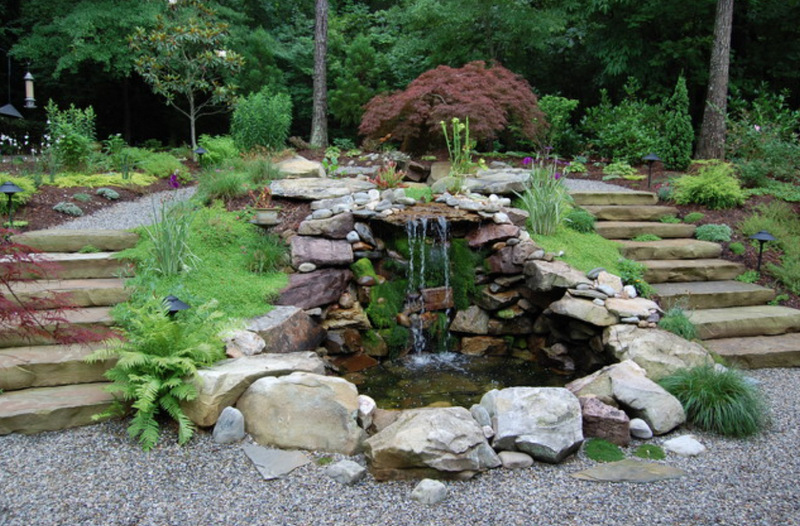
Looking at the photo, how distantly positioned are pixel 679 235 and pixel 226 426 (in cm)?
586

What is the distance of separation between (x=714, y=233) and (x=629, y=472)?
4.65m

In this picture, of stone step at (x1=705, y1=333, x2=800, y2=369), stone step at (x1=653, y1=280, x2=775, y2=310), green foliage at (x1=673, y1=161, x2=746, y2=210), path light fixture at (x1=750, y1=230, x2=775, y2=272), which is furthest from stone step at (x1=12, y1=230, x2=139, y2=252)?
green foliage at (x1=673, y1=161, x2=746, y2=210)

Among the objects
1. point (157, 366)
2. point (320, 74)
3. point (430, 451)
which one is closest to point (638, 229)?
point (430, 451)

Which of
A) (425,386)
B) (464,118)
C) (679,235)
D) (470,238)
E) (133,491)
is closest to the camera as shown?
(133,491)

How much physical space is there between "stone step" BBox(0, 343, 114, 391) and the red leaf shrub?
5.59 meters

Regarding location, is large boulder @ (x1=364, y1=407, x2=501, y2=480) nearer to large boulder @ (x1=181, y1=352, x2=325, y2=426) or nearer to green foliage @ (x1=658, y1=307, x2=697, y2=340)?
large boulder @ (x1=181, y1=352, x2=325, y2=426)

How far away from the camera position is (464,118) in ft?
26.7

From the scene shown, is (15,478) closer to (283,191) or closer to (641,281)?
(283,191)

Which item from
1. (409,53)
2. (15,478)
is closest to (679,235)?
(15,478)

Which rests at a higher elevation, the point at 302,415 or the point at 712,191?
the point at 712,191

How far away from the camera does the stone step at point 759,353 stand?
16.3 ft

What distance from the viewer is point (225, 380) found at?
364 centimetres

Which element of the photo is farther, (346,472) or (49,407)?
(49,407)

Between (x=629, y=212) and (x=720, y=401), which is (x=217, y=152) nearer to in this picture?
(x=629, y=212)
